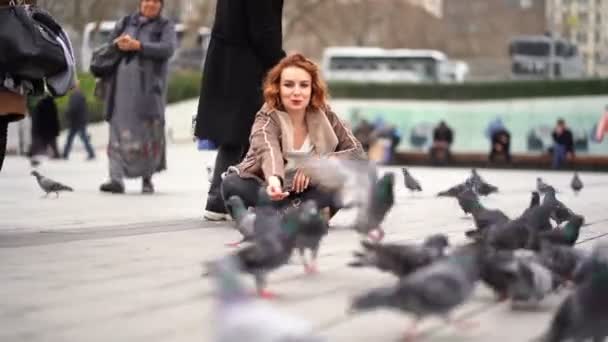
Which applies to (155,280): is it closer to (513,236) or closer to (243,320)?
A: (513,236)

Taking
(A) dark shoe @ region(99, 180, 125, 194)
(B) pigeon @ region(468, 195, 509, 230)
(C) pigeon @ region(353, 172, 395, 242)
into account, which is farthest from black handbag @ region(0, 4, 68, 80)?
(A) dark shoe @ region(99, 180, 125, 194)

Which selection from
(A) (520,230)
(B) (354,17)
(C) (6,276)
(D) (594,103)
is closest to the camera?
(C) (6,276)

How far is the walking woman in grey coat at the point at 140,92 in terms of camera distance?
43.4 feet

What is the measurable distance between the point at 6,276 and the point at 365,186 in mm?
2303

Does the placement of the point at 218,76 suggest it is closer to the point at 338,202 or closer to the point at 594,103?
the point at 338,202

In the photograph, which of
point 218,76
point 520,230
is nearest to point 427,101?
point 218,76

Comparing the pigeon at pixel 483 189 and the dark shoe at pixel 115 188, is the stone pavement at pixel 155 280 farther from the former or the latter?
the pigeon at pixel 483 189

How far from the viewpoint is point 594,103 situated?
36.0 m

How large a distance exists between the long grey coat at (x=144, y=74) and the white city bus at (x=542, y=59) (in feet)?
150

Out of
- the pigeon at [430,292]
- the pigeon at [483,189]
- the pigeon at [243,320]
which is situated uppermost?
the pigeon at [243,320]

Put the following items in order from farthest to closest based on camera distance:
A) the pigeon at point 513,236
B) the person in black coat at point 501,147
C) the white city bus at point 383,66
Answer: the white city bus at point 383,66
the person in black coat at point 501,147
the pigeon at point 513,236

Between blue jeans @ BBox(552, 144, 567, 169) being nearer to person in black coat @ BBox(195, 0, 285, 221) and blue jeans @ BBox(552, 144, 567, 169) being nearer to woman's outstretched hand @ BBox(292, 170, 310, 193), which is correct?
person in black coat @ BBox(195, 0, 285, 221)

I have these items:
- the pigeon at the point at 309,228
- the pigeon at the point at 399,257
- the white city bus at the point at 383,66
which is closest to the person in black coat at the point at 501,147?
the white city bus at the point at 383,66

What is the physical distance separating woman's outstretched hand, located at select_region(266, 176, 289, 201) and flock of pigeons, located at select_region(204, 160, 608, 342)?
159 millimetres
